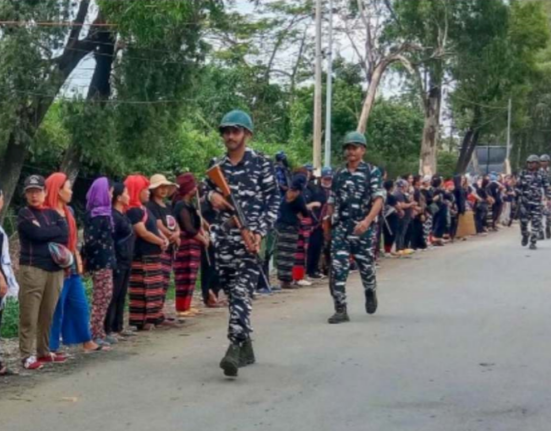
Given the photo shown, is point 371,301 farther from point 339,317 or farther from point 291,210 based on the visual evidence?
point 291,210

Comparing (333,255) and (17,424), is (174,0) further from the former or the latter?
(17,424)

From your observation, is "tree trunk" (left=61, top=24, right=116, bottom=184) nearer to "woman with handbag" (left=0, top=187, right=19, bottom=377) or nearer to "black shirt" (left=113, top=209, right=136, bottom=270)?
"black shirt" (left=113, top=209, right=136, bottom=270)

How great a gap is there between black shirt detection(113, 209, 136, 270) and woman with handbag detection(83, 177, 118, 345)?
0.26 m

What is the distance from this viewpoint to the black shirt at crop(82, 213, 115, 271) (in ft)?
35.1

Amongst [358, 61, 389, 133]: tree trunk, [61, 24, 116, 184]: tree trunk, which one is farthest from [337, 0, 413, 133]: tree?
[61, 24, 116, 184]: tree trunk

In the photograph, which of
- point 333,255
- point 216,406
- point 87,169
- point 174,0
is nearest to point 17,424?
point 216,406

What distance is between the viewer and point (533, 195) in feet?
75.7

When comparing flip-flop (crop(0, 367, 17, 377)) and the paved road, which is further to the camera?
flip-flop (crop(0, 367, 17, 377))

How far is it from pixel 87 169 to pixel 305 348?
50.6ft

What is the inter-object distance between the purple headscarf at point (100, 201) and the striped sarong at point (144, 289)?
4.31 feet

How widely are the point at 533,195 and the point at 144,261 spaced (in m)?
13.1

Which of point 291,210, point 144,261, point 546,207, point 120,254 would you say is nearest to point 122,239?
point 120,254

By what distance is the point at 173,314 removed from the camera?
13.4 m

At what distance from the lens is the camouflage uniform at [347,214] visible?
39.6 feet
